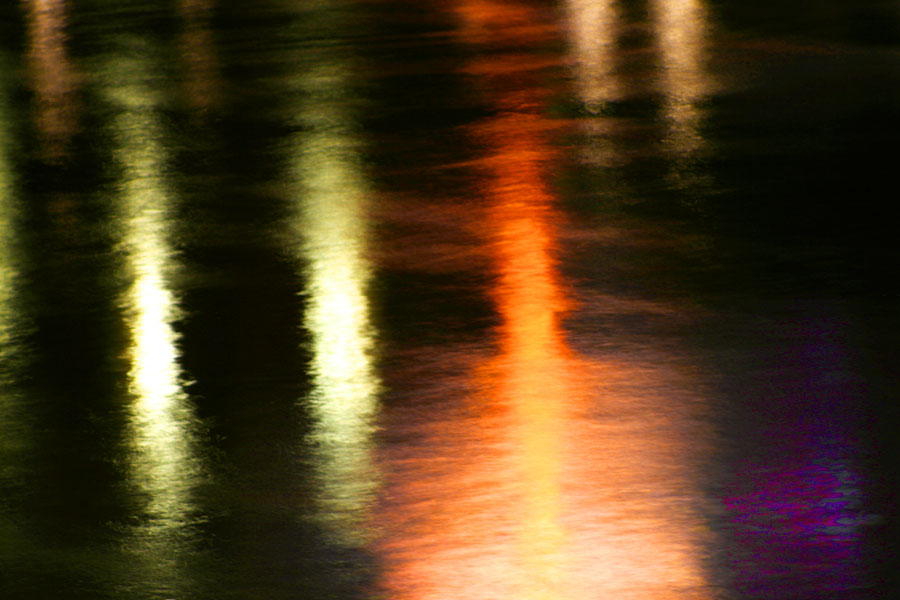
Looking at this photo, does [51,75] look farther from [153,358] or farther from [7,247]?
[153,358]

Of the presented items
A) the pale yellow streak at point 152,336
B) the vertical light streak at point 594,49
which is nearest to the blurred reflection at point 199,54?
the pale yellow streak at point 152,336

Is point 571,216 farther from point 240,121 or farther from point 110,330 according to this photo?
point 240,121

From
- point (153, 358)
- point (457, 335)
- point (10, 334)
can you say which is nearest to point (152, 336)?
point (153, 358)

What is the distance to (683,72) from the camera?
1121 centimetres

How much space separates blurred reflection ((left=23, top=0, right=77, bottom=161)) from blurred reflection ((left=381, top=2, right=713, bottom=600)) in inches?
169

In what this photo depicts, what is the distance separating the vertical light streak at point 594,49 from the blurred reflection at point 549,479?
4.40 meters

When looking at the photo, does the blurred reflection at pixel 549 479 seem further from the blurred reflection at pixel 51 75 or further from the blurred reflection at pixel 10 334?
the blurred reflection at pixel 51 75

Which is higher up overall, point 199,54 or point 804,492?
point 804,492

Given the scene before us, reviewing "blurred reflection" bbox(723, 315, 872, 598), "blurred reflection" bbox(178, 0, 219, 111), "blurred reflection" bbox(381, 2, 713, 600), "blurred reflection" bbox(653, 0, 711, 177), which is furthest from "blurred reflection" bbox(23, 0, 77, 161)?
"blurred reflection" bbox(723, 315, 872, 598)

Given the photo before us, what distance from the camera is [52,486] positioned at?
4469mm

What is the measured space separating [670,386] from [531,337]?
2.25 ft

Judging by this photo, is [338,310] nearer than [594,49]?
Yes

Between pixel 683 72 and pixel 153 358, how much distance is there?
21.0 feet

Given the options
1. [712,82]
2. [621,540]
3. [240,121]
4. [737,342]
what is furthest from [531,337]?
[712,82]
